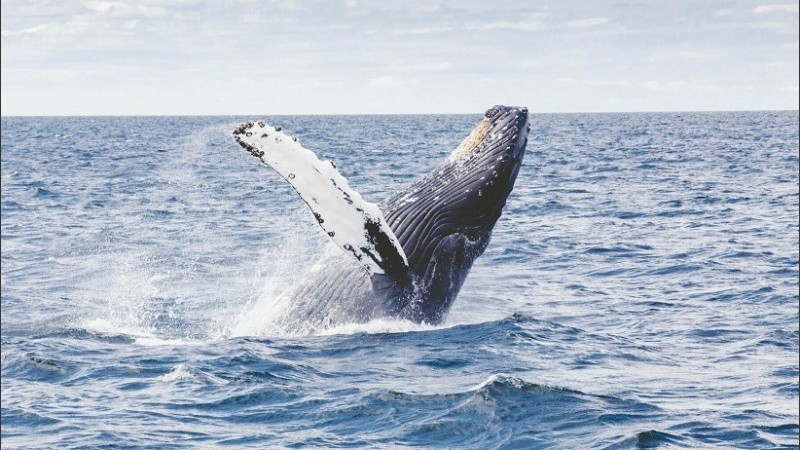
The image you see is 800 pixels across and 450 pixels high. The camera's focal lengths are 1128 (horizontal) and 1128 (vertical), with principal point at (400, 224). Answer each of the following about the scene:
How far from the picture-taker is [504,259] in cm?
1762

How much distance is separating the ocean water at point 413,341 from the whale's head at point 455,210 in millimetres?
639

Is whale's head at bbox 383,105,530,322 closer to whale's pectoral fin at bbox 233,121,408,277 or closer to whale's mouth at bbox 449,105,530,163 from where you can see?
whale's mouth at bbox 449,105,530,163

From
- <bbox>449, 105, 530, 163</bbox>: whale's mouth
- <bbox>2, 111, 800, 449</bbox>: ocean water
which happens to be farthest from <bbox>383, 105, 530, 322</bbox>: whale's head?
<bbox>2, 111, 800, 449</bbox>: ocean water

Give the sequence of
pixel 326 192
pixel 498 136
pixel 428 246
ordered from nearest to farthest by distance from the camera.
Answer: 1. pixel 326 192
2. pixel 428 246
3. pixel 498 136

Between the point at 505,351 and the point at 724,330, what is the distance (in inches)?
109

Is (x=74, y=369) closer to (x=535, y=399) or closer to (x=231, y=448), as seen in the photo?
(x=231, y=448)

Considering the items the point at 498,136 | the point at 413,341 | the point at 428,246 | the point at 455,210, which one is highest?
the point at 498,136

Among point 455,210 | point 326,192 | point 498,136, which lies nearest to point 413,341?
point 455,210

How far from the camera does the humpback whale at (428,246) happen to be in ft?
32.3

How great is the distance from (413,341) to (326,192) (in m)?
2.15

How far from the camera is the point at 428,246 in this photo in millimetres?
9883

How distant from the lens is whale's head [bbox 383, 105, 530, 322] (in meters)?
9.89

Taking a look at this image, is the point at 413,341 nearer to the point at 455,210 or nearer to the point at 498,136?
the point at 455,210

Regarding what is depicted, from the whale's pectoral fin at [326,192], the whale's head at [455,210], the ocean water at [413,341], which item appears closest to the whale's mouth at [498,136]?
the whale's head at [455,210]
